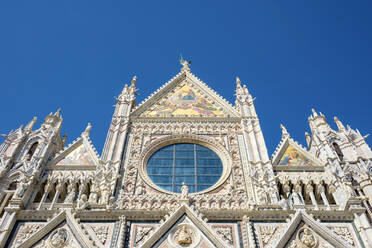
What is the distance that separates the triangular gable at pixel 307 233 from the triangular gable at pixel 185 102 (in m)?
6.63

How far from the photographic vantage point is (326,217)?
37.5 ft

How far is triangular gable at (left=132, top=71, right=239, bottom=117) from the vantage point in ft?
56.3

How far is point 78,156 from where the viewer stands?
14508mm

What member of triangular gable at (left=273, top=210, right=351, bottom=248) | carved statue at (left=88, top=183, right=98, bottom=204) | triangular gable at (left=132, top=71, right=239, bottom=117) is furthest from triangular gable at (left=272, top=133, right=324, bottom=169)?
carved statue at (left=88, top=183, right=98, bottom=204)

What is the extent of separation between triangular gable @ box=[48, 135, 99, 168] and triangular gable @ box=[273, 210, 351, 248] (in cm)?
716

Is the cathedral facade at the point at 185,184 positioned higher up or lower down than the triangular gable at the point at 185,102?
lower down

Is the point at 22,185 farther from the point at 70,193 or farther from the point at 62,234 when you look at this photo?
the point at 62,234

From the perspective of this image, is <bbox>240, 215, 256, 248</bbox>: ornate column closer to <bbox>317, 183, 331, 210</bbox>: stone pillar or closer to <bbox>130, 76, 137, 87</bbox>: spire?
<bbox>317, 183, 331, 210</bbox>: stone pillar

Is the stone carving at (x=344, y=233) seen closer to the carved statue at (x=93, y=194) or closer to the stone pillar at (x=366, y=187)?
the stone pillar at (x=366, y=187)

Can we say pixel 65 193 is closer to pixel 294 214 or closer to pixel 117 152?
pixel 117 152

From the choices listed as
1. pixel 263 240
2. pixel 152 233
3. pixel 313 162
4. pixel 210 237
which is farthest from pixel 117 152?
pixel 313 162

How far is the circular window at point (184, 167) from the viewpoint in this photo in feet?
44.3

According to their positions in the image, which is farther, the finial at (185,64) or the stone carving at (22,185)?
the finial at (185,64)

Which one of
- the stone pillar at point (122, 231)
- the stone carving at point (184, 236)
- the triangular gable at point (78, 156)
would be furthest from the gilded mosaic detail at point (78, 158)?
the stone carving at point (184, 236)
